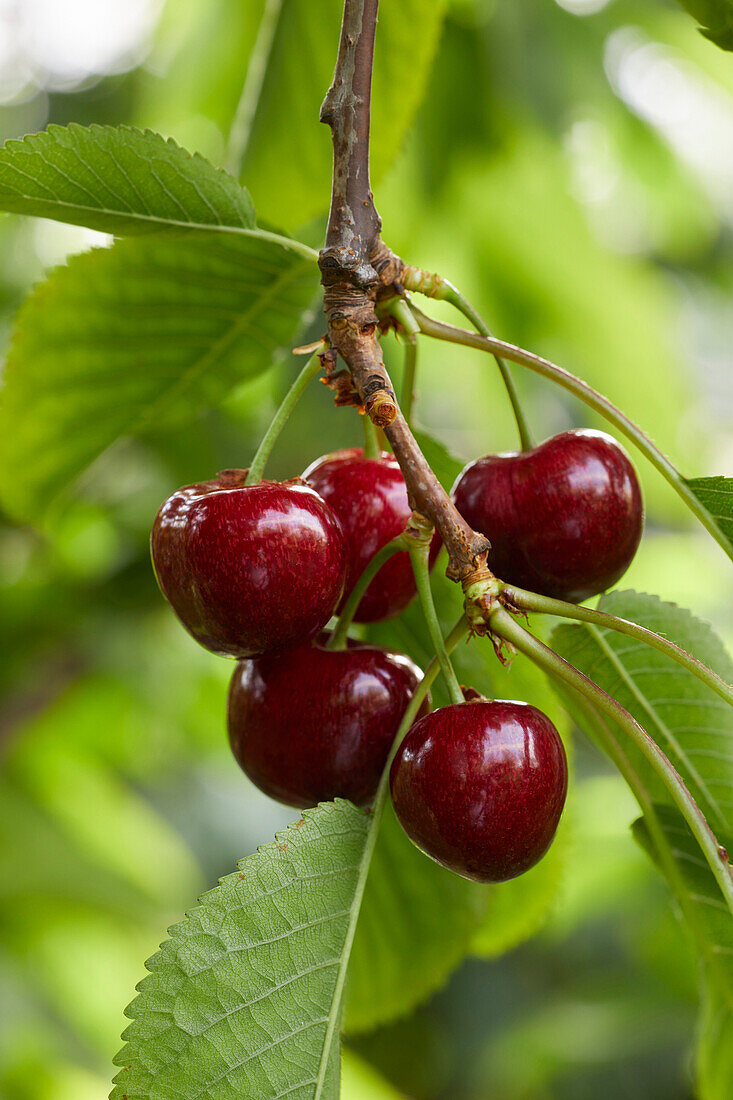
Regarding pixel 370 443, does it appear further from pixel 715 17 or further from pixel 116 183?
pixel 715 17

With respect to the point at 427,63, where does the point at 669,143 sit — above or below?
above

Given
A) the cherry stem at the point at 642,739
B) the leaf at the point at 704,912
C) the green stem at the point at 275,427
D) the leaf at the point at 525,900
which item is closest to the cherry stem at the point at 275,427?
the green stem at the point at 275,427

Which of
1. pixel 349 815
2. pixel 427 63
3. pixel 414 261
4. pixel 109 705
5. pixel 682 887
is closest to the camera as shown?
pixel 349 815

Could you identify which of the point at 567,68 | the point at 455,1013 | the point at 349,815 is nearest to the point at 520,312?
the point at 567,68

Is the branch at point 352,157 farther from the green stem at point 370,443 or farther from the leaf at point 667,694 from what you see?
the leaf at point 667,694

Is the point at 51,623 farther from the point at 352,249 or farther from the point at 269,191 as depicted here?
the point at 352,249

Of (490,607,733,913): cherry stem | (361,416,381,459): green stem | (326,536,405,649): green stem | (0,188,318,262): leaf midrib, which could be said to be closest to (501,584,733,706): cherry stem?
(490,607,733,913): cherry stem

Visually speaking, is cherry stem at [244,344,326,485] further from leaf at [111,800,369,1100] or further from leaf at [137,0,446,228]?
leaf at [137,0,446,228]
